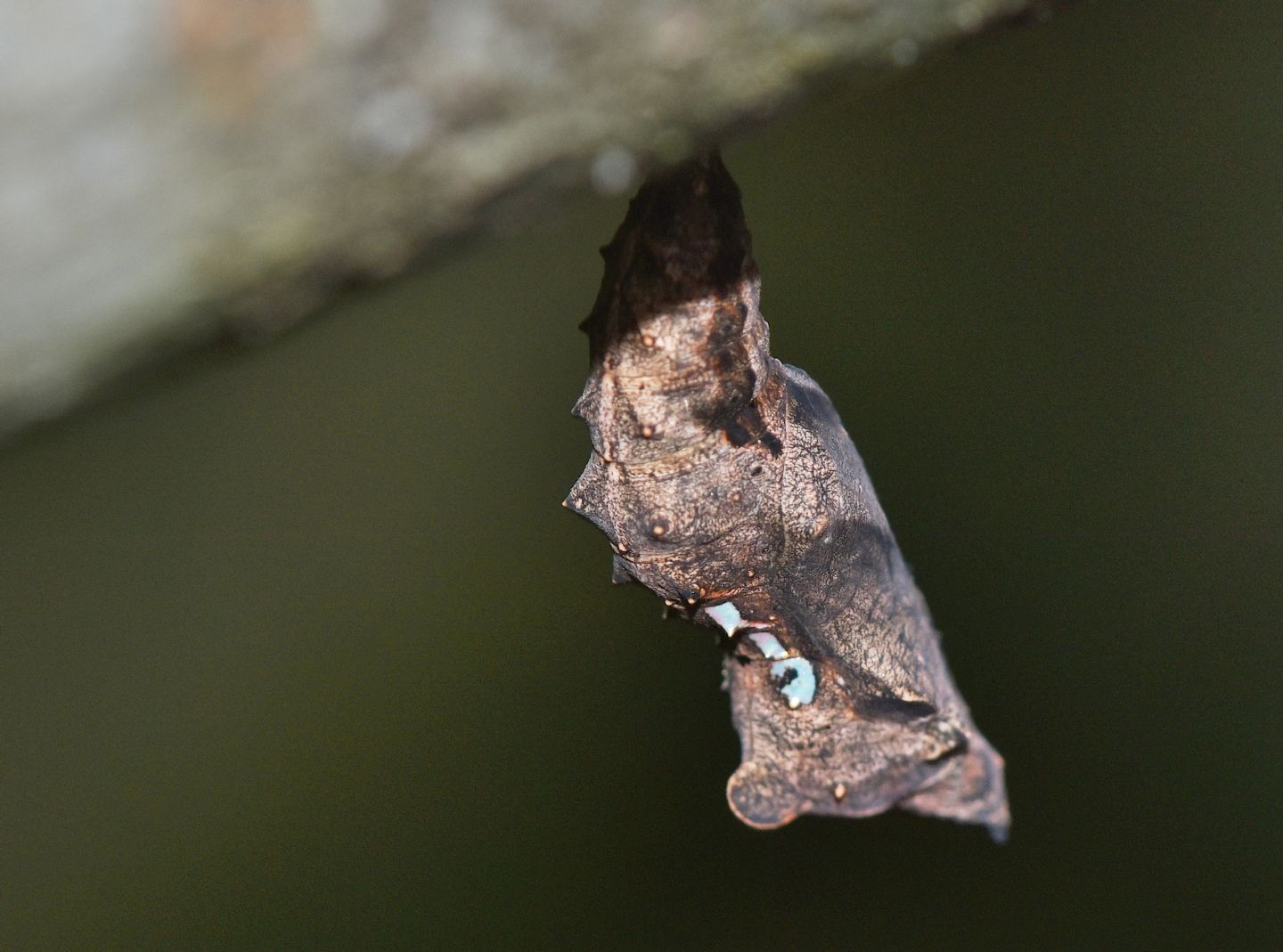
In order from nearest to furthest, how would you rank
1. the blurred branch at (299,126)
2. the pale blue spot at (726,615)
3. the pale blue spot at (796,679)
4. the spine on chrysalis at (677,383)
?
1. the blurred branch at (299,126)
2. the spine on chrysalis at (677,383)
3. the pale blue spot at (726,615)
4. the pale blue spot at (796,679)

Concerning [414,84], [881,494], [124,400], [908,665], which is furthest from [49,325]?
[881,494]

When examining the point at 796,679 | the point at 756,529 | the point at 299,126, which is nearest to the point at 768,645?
the point at 796,679

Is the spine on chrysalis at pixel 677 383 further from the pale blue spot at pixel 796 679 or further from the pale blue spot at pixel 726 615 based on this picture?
the pale blue spot at pixel 796 679

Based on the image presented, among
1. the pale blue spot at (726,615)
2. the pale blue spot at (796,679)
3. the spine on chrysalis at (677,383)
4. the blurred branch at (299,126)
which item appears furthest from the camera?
the pale blue spot at (796,679)

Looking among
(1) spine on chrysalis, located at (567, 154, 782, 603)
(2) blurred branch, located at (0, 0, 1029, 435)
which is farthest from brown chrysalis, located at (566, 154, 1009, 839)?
(2) blurred branch, located at (0, 0, 1029, 435)

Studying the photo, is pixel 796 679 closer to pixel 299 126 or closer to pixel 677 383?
pixel 677 383

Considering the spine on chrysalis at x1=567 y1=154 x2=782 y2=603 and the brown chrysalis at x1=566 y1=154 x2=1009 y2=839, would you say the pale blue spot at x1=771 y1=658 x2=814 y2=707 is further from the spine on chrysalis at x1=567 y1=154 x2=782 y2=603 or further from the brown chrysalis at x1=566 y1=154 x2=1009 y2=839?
the spine on chrysalis at x1=567 y1=154 x2=782 y2=603

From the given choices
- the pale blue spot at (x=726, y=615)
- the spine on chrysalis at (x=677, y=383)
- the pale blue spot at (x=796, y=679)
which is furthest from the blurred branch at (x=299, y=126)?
the pale blue spot at (x=796, y=679)

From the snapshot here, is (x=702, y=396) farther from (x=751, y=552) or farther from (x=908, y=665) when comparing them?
(x=908, y=665)
